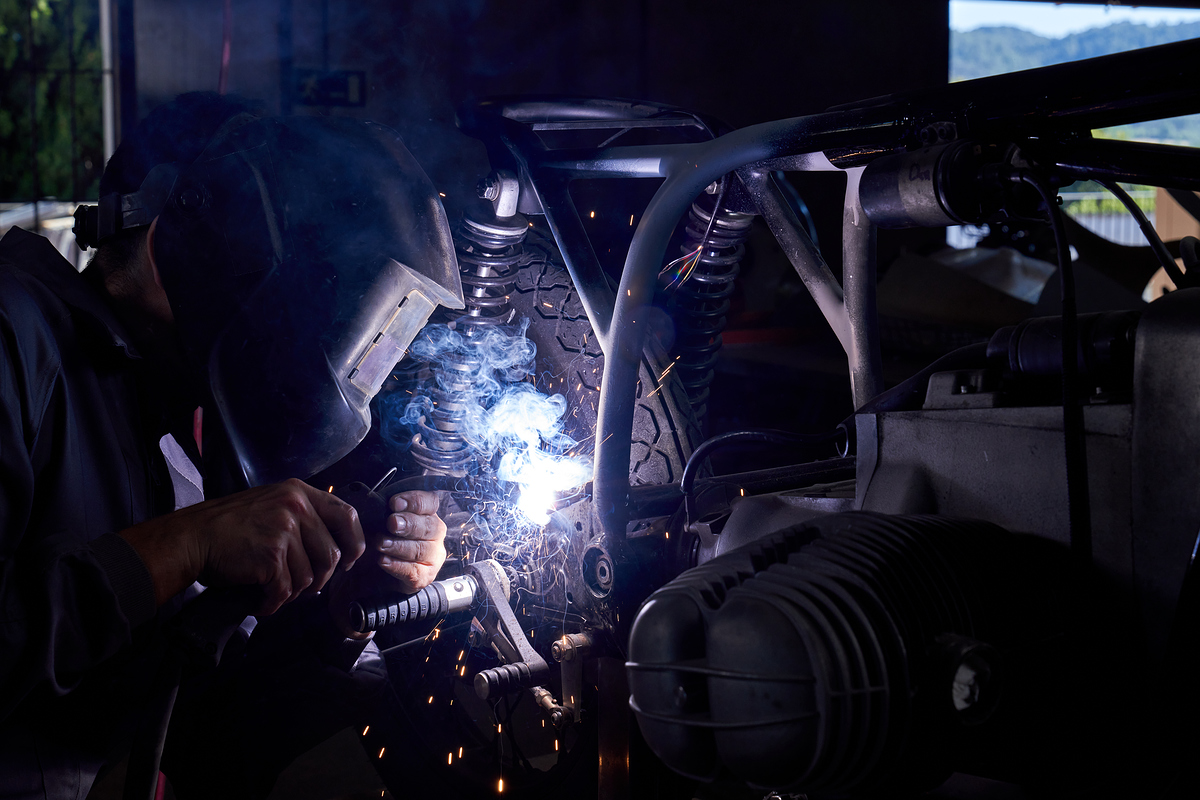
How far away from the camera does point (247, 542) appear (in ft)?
4.58

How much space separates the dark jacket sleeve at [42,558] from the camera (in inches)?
46.3

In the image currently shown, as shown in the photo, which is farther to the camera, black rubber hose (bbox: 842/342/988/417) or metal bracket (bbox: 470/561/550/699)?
metal bracket (bbox: 470/561/550/699)

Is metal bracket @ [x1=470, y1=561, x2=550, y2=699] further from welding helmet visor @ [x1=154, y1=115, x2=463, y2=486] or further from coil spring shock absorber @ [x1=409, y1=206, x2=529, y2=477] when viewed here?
welding helmet visor @ [x1=154, y1=115, x2=463, y2=486]

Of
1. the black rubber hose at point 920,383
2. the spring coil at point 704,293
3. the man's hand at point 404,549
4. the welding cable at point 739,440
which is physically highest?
the spring coil at point 704,293

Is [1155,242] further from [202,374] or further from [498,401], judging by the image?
[202,374]

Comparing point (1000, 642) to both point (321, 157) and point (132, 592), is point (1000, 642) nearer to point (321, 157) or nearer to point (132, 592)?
point (132, 592)

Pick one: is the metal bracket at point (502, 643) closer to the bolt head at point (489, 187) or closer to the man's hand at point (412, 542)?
the man's hand at point (412, 542)

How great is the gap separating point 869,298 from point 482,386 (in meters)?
0.86

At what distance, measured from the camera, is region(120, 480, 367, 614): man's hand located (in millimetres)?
1356

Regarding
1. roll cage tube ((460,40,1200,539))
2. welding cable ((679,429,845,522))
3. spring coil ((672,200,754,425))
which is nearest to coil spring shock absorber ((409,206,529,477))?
roll cage tube ((460,40,1200,539))

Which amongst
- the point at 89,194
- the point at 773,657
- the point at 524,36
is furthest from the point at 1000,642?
the point at 89,194

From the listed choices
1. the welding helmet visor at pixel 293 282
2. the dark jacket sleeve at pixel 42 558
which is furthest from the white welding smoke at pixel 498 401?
the dark jacket sleeve at pixel 42 558

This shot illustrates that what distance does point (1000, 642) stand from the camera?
88 centimetres

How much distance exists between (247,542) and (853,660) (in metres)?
1.00
